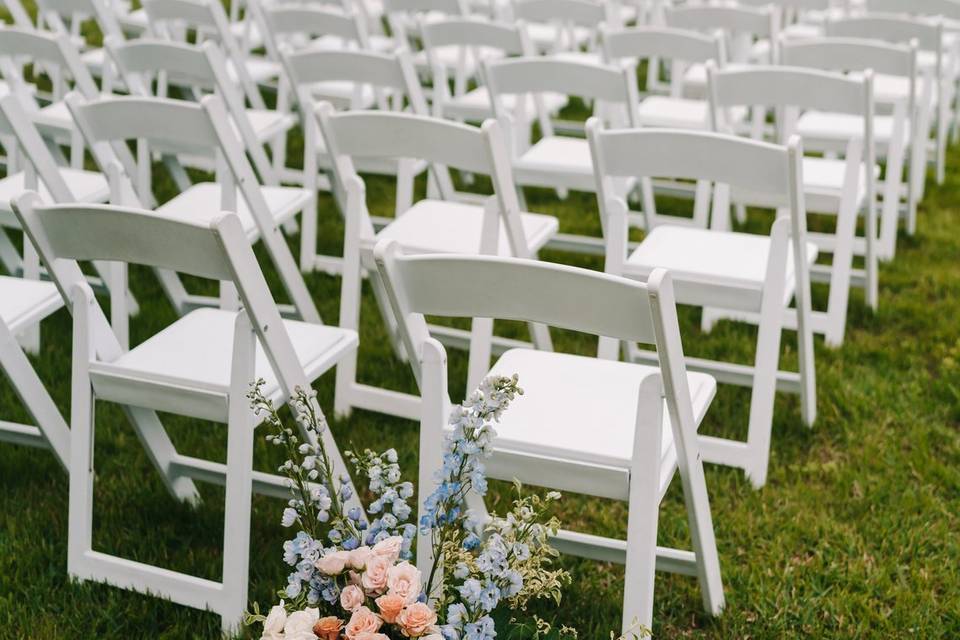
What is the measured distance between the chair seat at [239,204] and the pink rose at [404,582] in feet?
7.86

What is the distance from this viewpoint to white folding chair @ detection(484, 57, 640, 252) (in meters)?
4.55

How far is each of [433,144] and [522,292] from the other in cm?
138

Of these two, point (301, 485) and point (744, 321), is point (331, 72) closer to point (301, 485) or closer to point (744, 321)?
point (744, 321)

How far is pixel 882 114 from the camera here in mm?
5691

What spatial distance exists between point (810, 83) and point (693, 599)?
196 cm

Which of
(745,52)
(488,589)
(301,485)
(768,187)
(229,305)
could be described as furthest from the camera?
(745,52)

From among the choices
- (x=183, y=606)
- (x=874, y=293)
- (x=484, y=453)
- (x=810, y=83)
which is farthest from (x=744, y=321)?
(x=484, y=453)

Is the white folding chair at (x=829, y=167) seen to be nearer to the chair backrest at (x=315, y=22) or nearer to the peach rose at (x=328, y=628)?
the chair backrest at (x=315, y=22)

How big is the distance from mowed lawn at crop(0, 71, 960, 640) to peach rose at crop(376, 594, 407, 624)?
356 mm

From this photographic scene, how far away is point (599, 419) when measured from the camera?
9.20ft

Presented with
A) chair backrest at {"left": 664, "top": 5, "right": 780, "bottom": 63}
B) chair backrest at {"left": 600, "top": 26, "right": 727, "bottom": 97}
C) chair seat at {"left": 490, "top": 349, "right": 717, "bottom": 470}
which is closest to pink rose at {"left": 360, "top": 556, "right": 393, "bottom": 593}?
chair seat at {"left": 490, "top": 349, "right": 717, "bottom": 470}

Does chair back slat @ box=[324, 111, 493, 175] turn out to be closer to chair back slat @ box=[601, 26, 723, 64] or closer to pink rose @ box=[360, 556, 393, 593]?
pink rose @ box=[360, 556, 393, 593]

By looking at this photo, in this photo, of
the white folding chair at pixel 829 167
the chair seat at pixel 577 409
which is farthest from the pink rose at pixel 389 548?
the white folding chair at pixel 829 167

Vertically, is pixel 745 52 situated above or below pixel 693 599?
above
